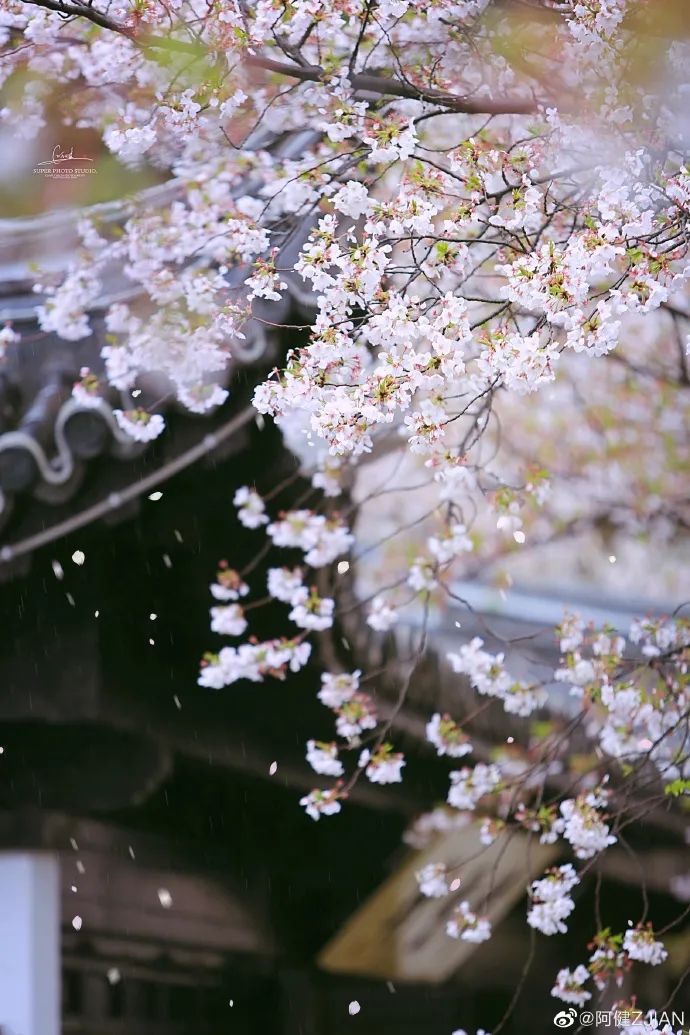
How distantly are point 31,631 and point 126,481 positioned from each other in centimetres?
37

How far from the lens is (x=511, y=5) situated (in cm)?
235

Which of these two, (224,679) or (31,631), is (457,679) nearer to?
(224,679)

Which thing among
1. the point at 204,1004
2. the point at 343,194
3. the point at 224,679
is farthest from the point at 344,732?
the point at 343,194

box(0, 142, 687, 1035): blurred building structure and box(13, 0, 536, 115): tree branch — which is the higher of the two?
box(13, 0, 536, 115): tree branch

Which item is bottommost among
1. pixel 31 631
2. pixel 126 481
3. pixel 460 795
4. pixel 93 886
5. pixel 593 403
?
pixel 93 886
